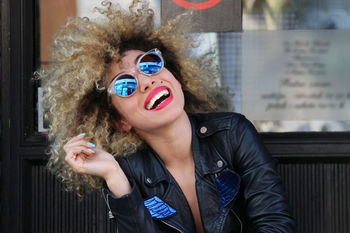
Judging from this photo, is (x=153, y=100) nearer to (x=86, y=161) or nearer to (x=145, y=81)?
(x=145, y=81)

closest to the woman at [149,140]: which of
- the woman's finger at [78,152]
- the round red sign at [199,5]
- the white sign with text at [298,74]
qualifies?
the woman's finger at [78,152]

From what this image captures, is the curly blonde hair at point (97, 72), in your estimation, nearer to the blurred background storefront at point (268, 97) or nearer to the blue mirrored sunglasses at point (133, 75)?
the blue mirrored sunglasses at point (133, 75)

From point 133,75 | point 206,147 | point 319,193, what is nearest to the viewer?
point 133,75

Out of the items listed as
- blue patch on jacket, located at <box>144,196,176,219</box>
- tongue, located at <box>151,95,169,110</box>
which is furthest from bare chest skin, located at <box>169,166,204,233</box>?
tongue, located at <box>151,95,169,110</box>

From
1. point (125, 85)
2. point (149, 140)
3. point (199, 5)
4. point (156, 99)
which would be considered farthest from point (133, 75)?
point (199, 5)

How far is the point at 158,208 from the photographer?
241 centimetres

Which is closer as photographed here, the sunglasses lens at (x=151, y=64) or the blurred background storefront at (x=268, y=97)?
the sunglasses lens at (x=151, y=64)

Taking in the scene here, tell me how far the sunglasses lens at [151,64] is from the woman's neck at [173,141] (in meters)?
0.27

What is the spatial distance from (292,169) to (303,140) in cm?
22

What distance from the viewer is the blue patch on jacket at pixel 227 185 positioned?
7.82 feet

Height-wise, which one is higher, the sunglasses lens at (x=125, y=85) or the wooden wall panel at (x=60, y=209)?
the sunglasses lens at (x=125, y=85)

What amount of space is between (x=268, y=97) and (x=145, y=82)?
1.30 meters

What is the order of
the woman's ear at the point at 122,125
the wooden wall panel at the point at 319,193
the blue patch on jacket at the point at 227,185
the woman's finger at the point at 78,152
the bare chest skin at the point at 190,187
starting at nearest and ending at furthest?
the woman's finger at the point at 78,152
the blue patch on jacket at the point at 227,185
the bare chest skin at the point at 190,187
the woman's ear at the point at 122,125
the wooden wall panel at the point at 319,193

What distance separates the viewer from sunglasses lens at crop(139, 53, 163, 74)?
2.39m
